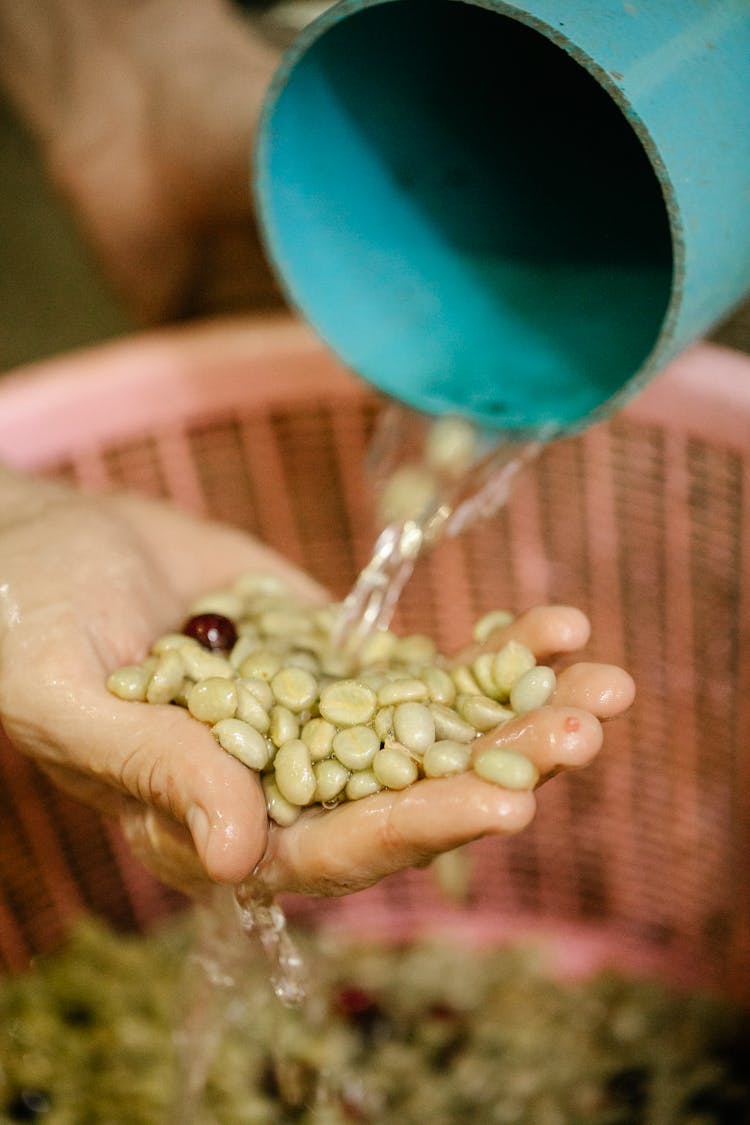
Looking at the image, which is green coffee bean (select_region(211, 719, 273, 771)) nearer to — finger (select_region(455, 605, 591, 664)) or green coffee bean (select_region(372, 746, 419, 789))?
green coffee bean (select_region(372, 746, 419, 789))

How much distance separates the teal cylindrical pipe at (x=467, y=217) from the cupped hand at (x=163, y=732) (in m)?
0.25

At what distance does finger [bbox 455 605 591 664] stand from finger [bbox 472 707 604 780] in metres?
0.09

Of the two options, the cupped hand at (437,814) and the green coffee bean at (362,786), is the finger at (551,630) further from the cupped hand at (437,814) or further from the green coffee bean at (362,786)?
the green coffee bean at (362,786)

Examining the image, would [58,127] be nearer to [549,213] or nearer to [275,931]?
[549,213]

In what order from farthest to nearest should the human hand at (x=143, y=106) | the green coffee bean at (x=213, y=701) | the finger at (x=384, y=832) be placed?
the human hand at (x=143, y=106) → the green coffee bean at (x=213, y=701) → the finger at (x=384, y=832)

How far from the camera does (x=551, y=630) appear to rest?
671 mm

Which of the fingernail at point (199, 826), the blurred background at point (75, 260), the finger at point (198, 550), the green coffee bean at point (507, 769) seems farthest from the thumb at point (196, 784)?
the blurred background at point (75, 260)

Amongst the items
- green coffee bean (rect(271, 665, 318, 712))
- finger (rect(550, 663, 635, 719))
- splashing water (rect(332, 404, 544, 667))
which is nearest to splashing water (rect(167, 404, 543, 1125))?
splashing water (rect(332, 404, 544, 667))

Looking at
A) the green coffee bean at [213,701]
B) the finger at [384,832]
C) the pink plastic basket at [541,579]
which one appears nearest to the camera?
the finger at [384,832]

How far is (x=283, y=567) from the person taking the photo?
920 mm

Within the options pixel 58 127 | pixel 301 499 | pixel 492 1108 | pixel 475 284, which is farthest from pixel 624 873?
pixel 58 127

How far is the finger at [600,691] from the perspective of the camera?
0.60 metres

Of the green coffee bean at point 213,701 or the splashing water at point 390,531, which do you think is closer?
the green coffee bean at point 213,701

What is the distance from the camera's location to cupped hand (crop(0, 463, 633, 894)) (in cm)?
56
